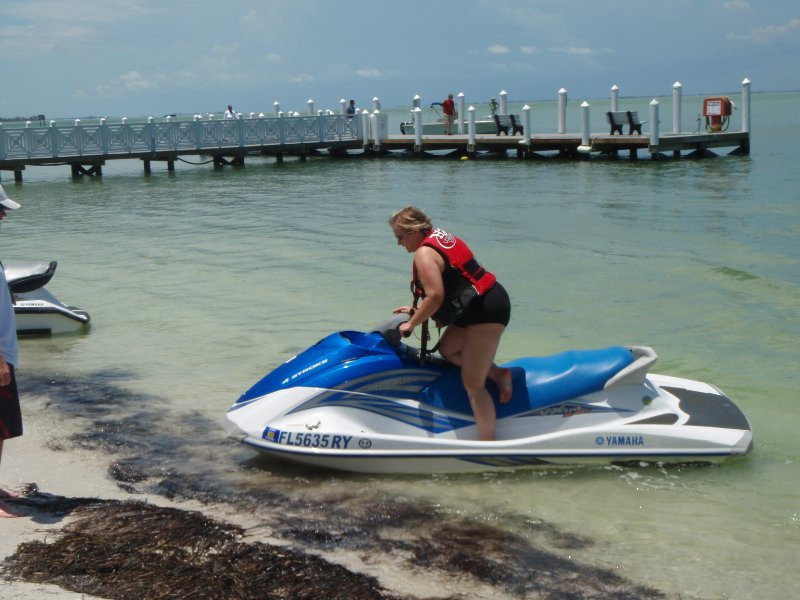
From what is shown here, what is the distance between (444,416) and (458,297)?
2.75 feet

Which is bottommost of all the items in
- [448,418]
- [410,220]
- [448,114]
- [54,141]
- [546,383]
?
[448,418]

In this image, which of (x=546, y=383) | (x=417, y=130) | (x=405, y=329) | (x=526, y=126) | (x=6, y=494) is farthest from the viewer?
(x=417, y=130)

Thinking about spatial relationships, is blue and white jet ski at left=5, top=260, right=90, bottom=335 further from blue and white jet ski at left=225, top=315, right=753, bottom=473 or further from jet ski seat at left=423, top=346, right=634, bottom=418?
jet ski seat at left=423, top=346, right=634, bottom=418

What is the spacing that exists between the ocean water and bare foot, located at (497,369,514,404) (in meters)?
0.46

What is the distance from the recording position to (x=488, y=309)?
18.6ft

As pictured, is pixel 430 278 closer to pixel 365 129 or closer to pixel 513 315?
pixel 513 315

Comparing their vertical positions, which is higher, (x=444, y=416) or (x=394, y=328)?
(x=394, y=328)

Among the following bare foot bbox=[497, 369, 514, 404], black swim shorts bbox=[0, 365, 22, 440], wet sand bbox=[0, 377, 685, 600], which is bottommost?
wet sand bbox=[0, 377, 685, 600]

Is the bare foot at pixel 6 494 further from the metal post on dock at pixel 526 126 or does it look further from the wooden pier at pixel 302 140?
the metal post on dock at pixel 526 126

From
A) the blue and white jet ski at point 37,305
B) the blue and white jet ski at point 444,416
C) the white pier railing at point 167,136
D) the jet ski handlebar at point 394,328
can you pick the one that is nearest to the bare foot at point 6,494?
the blue and white jet ski at point 444,416

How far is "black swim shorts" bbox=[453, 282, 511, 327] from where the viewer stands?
5.67 m

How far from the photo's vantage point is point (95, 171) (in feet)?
122

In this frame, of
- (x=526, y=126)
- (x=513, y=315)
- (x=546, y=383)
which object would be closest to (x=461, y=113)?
(x=526, y=126)

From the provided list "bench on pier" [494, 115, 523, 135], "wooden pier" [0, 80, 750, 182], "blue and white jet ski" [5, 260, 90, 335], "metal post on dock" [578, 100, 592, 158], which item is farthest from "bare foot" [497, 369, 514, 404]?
"bench on pier" [494, 115, 523, 135]
